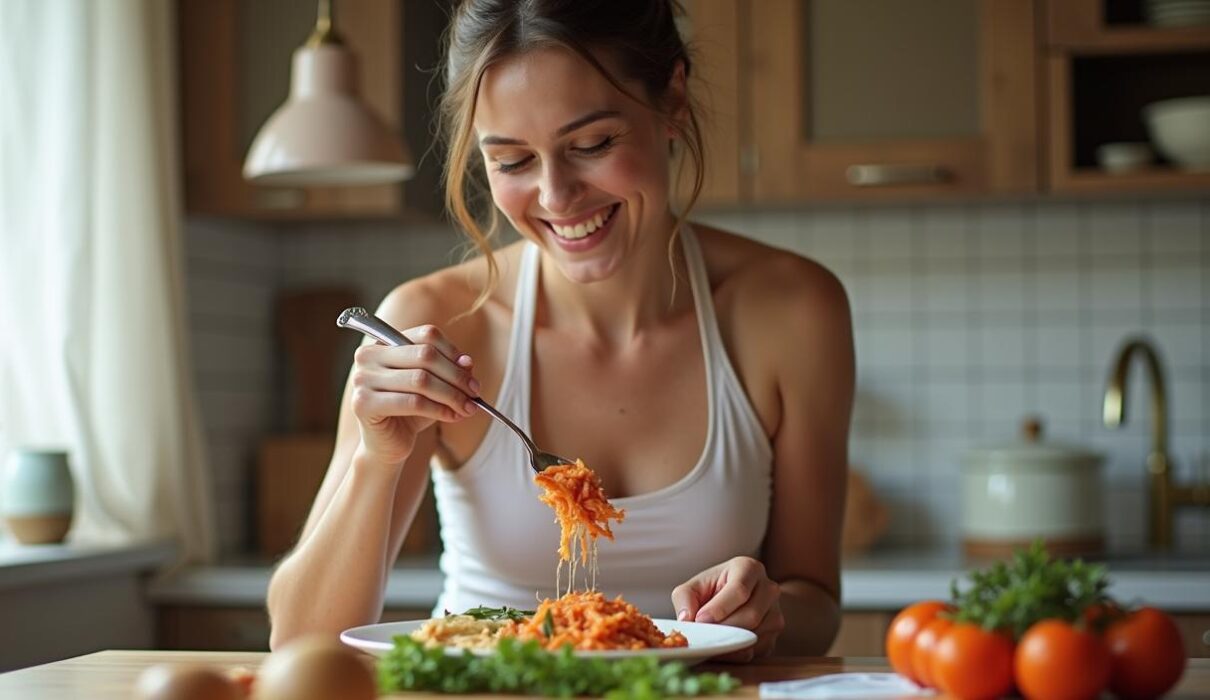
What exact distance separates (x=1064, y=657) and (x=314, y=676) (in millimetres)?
459

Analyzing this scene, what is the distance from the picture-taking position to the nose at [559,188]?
58.3 inches

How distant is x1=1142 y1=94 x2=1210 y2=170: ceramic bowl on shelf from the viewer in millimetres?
2789

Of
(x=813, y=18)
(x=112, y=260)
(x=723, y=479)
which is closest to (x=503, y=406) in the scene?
(x=723, y=479)

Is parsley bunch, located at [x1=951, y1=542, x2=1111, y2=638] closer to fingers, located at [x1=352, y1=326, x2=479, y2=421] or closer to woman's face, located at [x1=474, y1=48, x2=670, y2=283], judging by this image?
fingers, located at [x1=352, y1=326, x2=479, y2=421]

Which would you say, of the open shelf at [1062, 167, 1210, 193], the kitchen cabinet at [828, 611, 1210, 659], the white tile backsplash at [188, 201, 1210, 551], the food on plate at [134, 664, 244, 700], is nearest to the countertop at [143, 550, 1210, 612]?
the kitchen cabinet at [828, 611, 1210, 659]

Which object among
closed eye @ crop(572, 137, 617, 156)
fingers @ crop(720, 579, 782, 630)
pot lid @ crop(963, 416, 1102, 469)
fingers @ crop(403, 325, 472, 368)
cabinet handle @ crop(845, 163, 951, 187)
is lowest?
pot lid @ crop(963, 416, 1102, 469)

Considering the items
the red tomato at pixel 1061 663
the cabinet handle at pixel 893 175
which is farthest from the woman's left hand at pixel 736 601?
the cabinet handle at pixel 893 175

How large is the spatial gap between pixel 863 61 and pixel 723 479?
60.4 inches

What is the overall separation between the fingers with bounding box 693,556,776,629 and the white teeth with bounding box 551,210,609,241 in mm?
383

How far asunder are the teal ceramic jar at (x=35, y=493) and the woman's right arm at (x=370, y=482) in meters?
1.07

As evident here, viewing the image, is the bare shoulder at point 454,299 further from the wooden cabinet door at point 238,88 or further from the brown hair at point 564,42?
the wooden cabinet door at point 238,88

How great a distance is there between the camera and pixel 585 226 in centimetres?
154

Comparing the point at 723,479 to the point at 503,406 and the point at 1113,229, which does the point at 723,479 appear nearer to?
the point at 503,406

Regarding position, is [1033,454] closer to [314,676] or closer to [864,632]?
[864,632]
